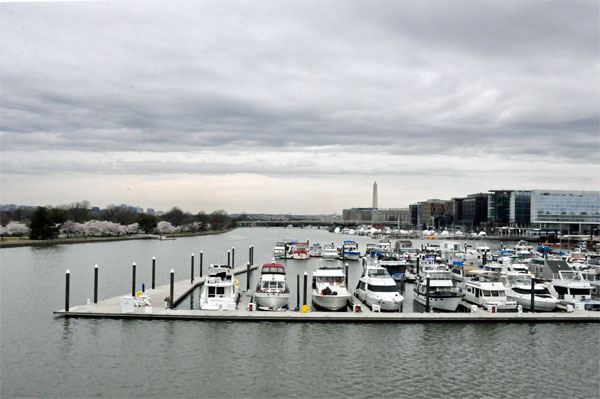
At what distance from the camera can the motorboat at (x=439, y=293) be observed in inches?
1453

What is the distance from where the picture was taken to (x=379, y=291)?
38.4m

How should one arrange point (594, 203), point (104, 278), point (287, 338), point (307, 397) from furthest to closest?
1. point (594, 203)
2. point (104, 278)
3. point (287, 338)
4. point (307, 397)

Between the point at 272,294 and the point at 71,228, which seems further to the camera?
the point at 71,228

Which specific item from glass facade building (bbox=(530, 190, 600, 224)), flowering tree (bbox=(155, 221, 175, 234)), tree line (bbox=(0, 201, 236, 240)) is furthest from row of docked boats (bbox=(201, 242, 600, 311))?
glass facade building (bbox=(530, 190, 600, 224))

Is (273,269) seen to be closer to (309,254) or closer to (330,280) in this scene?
(330,280)

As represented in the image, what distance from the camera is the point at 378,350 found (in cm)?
2811

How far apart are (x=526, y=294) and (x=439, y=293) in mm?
6505

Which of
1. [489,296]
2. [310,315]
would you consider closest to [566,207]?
[489,296]

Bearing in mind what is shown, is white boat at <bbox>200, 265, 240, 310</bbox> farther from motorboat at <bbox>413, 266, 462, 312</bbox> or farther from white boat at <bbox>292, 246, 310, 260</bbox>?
white boat at <bbox>292, 246, 310, 260</bbox>

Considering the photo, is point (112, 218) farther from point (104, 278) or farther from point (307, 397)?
point (307, 397)

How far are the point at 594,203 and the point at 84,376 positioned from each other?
20328 centimetres

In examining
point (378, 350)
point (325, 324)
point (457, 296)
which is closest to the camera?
point (378, 350)

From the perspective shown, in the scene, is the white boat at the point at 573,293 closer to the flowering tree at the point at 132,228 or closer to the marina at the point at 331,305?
the marina at the point at 331,305

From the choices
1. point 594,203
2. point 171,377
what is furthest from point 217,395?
point 594,203
